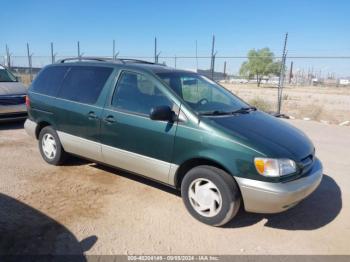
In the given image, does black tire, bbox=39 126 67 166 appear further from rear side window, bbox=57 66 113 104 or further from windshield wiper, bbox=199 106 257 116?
windshield wiper, bbox=199 106 257 116

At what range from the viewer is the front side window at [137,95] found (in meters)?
3.92

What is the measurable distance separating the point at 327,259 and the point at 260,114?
2028mm

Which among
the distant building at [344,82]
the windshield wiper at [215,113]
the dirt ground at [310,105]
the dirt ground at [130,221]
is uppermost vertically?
the windshield wiper at [215,113]

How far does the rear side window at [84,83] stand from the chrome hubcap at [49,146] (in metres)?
0.79

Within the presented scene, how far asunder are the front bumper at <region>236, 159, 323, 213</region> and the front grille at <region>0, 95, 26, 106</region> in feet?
22.9

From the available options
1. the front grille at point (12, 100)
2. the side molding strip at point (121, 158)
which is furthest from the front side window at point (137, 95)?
the front grille at point (12, 100)

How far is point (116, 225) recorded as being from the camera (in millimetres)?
3457

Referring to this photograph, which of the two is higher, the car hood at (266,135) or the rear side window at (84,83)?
the rear side window at (84,83)

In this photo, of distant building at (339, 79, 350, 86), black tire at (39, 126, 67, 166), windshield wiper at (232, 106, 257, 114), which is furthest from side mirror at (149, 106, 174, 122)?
distant building at (339, 79, 350, 86)

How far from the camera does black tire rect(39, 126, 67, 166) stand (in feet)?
16.8

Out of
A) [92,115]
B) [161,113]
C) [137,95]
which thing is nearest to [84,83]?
[92,115]

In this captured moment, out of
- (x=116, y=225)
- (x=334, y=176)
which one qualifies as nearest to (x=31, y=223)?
(x=116, y=225)

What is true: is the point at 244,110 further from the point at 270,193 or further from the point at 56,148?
the point at 56,148

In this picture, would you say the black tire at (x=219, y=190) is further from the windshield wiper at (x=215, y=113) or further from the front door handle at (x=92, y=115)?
the front door handle at (x=92, y=115)
